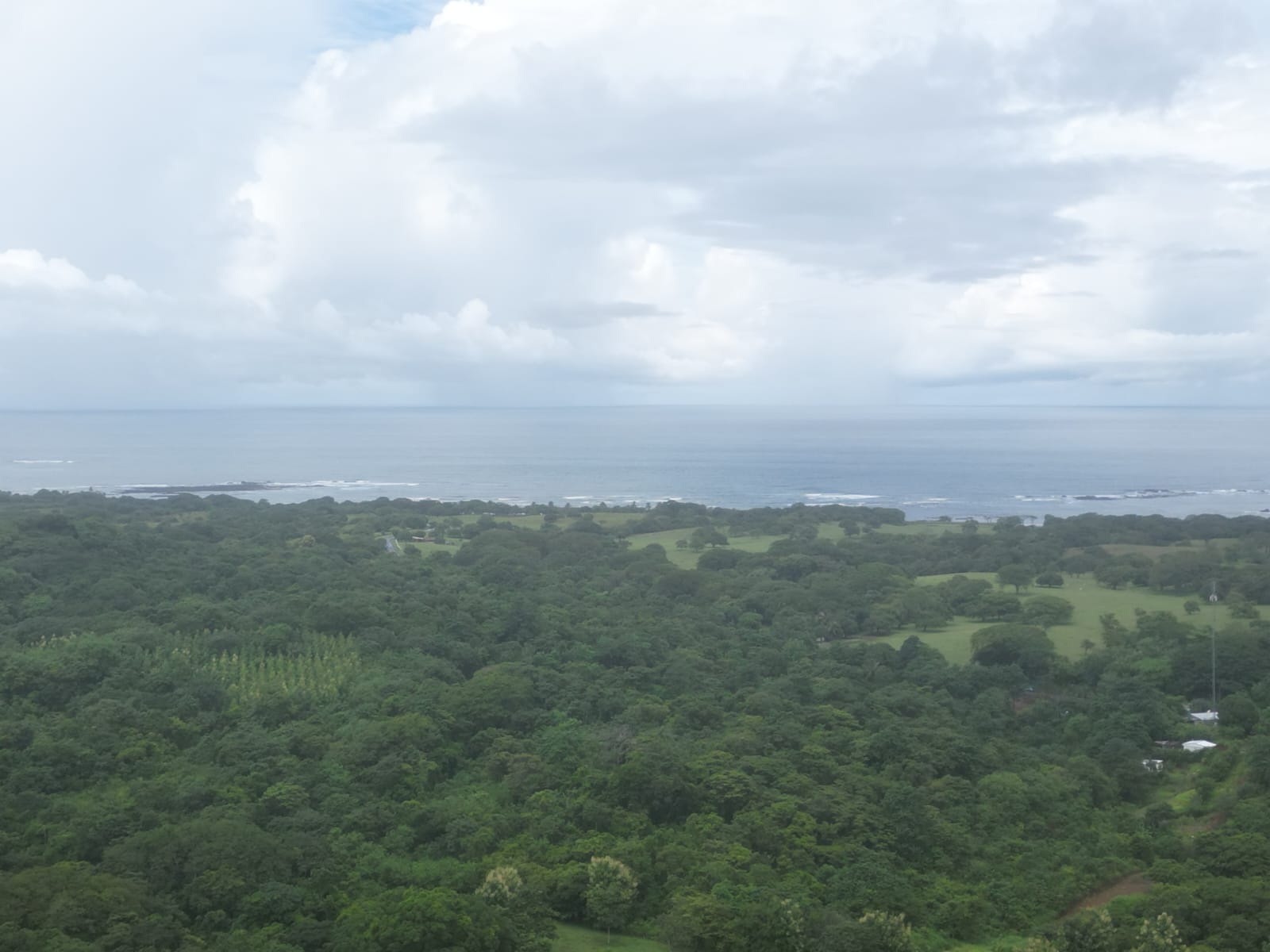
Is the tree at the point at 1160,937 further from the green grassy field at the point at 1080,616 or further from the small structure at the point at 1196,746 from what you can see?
the green grassy field at the point at 1080,616

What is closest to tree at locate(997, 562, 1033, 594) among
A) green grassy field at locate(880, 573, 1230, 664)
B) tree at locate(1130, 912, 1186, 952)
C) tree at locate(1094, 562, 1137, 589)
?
green grassy field at locate(880, 573, 1230, 664)

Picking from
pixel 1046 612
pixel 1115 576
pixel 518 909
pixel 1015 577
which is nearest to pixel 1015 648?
pixel 1046 612

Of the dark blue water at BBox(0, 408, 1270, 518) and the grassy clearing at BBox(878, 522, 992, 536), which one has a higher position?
the dark blue water at BBox(0, 408, 1270, 518)

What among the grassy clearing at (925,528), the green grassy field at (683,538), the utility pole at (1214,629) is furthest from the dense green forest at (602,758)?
the grassy clearing at (925,528)

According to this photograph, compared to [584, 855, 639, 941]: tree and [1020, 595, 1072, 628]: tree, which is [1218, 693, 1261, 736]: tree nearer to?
[1020, 595, 1072, 628]: tree

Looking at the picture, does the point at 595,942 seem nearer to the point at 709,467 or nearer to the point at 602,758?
the point at 602,758

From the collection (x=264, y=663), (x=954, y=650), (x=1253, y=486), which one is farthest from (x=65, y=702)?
(x=1253, y=486)

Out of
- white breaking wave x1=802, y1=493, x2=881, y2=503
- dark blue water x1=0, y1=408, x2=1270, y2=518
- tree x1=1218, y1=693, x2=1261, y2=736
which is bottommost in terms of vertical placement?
tree x1=1218, y1=693, x2=1261, y2=736
